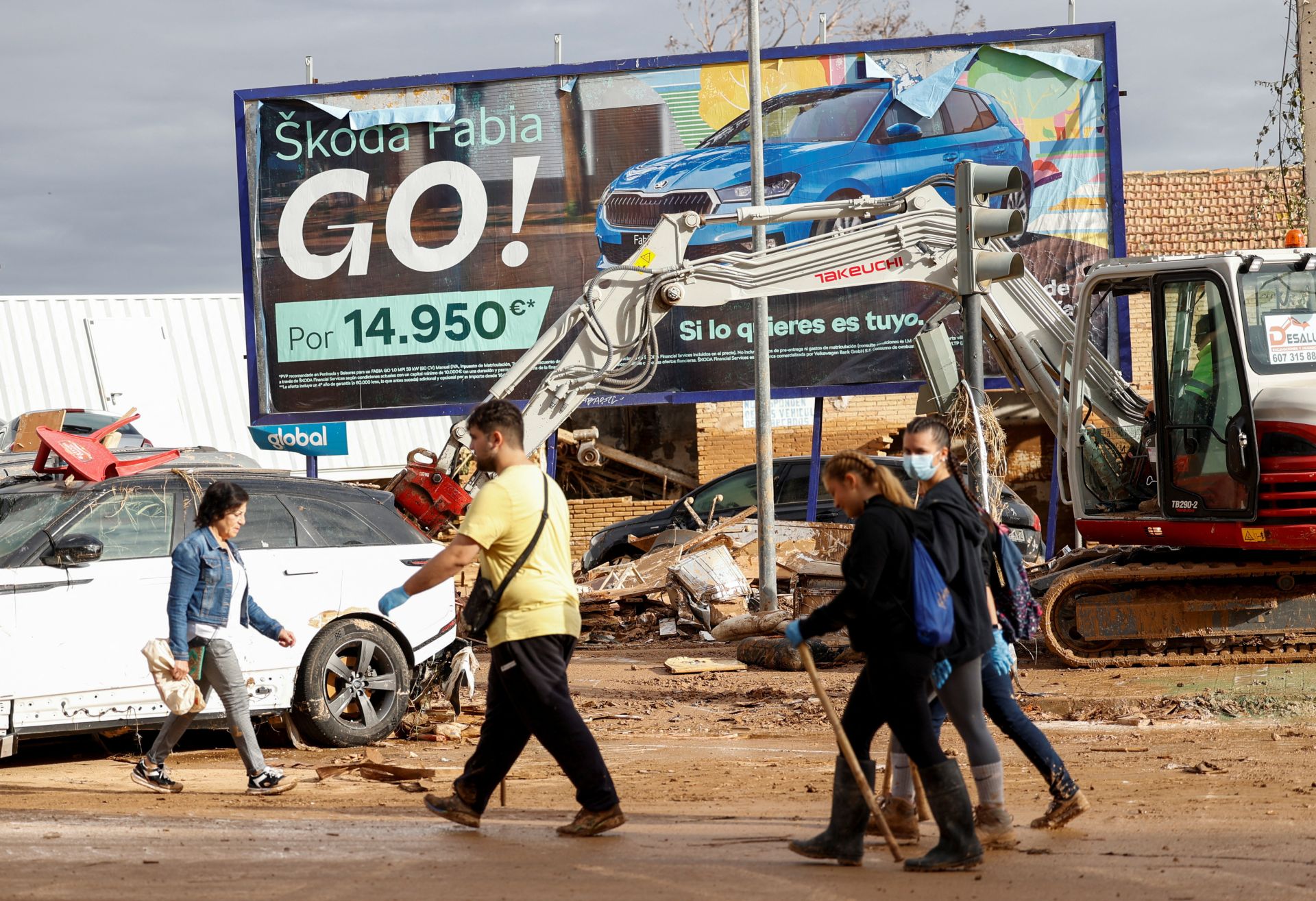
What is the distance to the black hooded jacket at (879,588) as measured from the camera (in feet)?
18.4

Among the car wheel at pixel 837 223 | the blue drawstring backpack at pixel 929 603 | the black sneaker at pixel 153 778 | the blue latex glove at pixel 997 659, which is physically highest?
the car wheel at pixel 837 223

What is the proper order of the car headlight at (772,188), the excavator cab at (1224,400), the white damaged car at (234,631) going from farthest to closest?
the car headlight at (772,188) < the excavator cab at (1224,400) < the white damaged car at (234,631)

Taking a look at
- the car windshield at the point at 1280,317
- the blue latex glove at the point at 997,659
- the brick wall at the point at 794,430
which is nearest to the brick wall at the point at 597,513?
the brick wall at the point at 794,430

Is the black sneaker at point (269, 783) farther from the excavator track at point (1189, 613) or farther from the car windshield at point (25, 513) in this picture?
the excavator track at point (1189, 613)

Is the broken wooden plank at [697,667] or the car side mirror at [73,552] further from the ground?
the car side mirror at [73,552]

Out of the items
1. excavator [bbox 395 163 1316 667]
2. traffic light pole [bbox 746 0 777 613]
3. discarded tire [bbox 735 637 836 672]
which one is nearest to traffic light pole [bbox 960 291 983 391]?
excavator [bbox 395 163 1316 667]

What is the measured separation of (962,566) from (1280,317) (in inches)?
284

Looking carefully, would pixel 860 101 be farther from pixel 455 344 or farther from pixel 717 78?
pixel 455 344

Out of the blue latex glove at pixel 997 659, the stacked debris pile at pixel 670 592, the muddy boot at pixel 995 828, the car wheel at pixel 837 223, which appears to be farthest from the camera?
the car wheel at pixel 837 223

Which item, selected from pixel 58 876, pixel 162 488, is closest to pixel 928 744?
pixel 58 876

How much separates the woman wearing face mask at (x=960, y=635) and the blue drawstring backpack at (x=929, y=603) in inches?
2.3

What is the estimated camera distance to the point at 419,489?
12.7m

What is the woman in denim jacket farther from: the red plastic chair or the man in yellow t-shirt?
the red plastic chair

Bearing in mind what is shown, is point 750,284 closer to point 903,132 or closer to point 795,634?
point 795,634
